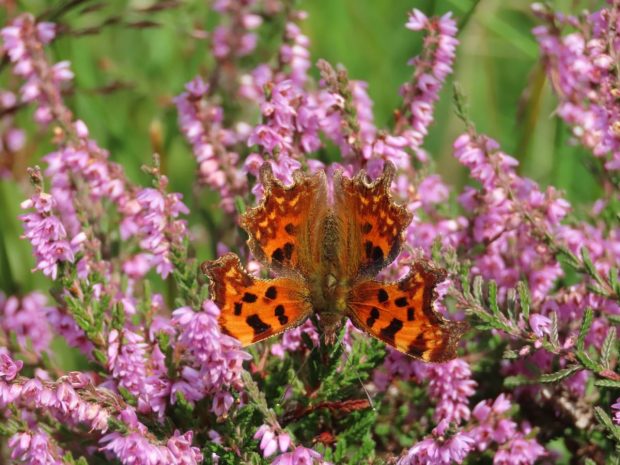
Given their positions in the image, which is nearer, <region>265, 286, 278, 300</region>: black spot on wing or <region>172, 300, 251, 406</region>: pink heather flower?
<region>172, 300, 251, 406</region>: pink heather flower

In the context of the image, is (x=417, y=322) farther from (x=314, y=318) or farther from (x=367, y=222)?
(x=367, y=222)

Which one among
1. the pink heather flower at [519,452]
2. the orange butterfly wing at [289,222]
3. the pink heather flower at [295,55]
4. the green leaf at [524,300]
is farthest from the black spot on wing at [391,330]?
the pink heather flower at [295,55]

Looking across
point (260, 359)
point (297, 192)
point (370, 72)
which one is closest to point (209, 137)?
point (297, 192)

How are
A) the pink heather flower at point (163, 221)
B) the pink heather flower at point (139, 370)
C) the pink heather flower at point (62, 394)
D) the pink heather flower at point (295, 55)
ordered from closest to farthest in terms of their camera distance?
the pink heather flower at point (62, 394), the pink heather flower at point (139, 370), the pink heather flower at point (163, 221), the pink heather flower at point (295, 55)

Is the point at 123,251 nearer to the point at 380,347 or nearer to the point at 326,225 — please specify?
the point at 326,225

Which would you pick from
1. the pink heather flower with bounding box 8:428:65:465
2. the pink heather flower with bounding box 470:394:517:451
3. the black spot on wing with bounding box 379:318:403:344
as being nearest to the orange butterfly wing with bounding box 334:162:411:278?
the black spot on wing with bounding box 379:318:403:344

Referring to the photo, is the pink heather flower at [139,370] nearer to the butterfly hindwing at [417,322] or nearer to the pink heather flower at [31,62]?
the butterfly hindwing at [417,322]

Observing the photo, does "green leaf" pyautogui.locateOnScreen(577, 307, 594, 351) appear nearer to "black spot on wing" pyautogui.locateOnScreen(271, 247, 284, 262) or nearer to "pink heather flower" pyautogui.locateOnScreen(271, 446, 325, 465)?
"pink heather flower" pyautogui.locateOnScreen(271, 446, 325, 465)
